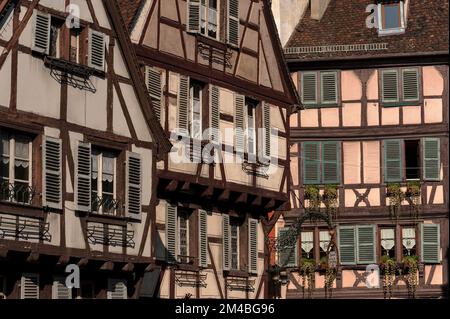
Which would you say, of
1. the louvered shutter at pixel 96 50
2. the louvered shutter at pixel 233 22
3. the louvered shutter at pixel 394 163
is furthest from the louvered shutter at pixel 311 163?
the louvered shutter at pixel 96 50

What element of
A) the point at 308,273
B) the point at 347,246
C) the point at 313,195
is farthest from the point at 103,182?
the point at 347,246

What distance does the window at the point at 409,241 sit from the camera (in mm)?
41906

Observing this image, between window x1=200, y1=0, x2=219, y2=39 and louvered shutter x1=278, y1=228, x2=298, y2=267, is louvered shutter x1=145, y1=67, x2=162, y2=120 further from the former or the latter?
louvered shutter x1=278, y1=228, x2=298, y2=267

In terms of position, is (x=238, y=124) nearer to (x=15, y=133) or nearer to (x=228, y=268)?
(x=228, y=268)

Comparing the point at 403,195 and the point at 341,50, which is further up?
the point at 341,50

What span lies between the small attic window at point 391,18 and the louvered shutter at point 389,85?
1552 millimetres

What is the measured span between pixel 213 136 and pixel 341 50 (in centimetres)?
1277

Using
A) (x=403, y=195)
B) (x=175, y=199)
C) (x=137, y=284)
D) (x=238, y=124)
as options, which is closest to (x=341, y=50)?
(x=403, y=195)

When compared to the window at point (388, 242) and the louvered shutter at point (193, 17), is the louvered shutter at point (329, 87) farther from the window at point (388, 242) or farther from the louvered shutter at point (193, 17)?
the louvered shutter at point (193, 17)

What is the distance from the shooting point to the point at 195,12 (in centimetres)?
3186

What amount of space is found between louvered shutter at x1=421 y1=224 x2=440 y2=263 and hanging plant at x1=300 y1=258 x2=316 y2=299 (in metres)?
3.30

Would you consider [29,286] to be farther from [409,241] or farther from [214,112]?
[409,241]

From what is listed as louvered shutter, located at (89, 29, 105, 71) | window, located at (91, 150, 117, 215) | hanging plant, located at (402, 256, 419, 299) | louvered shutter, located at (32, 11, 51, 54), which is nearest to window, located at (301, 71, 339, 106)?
hanging plant, located at (402, 256, 419, 299)

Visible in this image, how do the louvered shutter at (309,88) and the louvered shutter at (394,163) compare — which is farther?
the louvered shutter at (309,88)
